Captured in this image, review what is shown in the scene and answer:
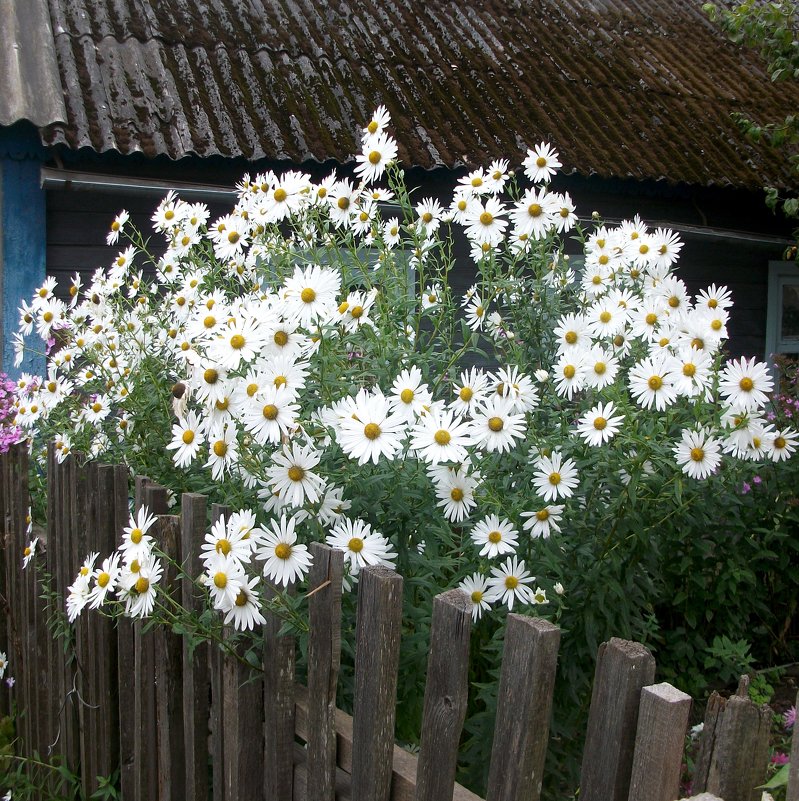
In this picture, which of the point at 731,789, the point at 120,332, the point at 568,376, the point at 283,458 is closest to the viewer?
the point at 731,789

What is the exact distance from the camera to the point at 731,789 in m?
1.06

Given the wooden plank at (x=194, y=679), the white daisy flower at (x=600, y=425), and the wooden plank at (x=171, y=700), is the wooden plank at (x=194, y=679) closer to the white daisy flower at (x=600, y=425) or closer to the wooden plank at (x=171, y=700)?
the wooden plank at (x=171, y=700)

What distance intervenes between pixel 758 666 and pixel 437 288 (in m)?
2.09

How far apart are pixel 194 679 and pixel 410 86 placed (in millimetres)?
5301

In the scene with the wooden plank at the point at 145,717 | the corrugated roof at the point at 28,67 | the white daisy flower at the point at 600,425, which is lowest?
the wooden plank at the point at 145,717

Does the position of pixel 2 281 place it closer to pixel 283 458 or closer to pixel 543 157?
pixel 543 157

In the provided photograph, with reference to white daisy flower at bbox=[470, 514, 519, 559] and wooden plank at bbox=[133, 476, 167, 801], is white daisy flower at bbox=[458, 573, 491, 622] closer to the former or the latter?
white daisy flower at bbox=[470, 514, 519, 559]

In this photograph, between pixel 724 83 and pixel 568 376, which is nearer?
pixel 568 376

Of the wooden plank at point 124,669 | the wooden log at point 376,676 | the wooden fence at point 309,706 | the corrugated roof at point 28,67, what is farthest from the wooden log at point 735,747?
the corrugated roof at point 28,67

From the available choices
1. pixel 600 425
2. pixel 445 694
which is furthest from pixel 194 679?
pixel 600 425

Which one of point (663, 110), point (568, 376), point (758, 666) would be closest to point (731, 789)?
point (568, 376)

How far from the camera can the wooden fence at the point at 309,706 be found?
3.66 feet

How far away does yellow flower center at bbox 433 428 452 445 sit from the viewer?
1.77 m

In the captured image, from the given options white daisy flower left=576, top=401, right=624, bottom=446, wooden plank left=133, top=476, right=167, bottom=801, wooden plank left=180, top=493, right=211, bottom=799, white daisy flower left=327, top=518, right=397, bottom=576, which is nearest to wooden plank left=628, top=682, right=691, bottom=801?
white daisy flower left=327, top=518, right=397, bottom=576
